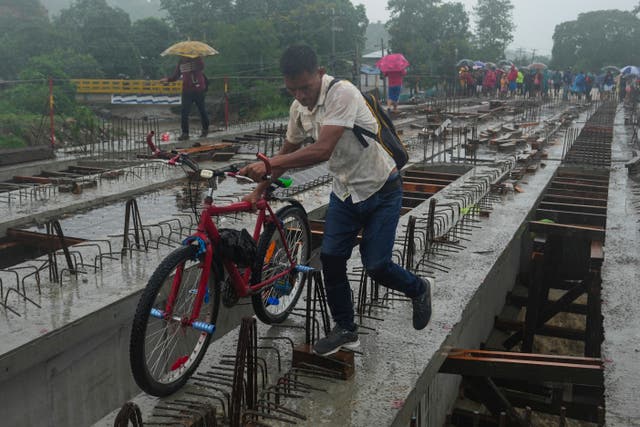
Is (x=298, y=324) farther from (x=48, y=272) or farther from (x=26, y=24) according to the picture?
(x=26, y=24)

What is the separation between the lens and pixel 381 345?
4.82m

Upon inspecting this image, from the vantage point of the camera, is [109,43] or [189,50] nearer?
[189,50]

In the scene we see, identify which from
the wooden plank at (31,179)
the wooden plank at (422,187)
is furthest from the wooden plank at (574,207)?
the wooden plank at (31,179)

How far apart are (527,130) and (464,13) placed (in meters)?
37.5

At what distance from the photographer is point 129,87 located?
113 feet

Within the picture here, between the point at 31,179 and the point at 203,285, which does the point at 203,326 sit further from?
the point at 31,179

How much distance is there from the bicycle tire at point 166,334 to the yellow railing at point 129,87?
3127 centimetres

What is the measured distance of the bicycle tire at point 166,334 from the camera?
3638 millimetres

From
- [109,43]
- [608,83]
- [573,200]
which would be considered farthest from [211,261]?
[109,43]

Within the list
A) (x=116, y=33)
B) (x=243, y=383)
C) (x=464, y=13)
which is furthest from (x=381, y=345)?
(x=464, y=13)

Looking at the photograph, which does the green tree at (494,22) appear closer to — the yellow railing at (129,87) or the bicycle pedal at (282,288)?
the yellow railing at (129,87)

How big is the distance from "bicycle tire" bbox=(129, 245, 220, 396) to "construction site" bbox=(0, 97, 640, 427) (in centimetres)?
16

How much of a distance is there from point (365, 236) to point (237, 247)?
0.80 meters

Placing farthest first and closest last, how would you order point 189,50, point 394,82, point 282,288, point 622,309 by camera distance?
1. point 394,82
2. point 189,50
3. point 622,309
4. point 282,288
